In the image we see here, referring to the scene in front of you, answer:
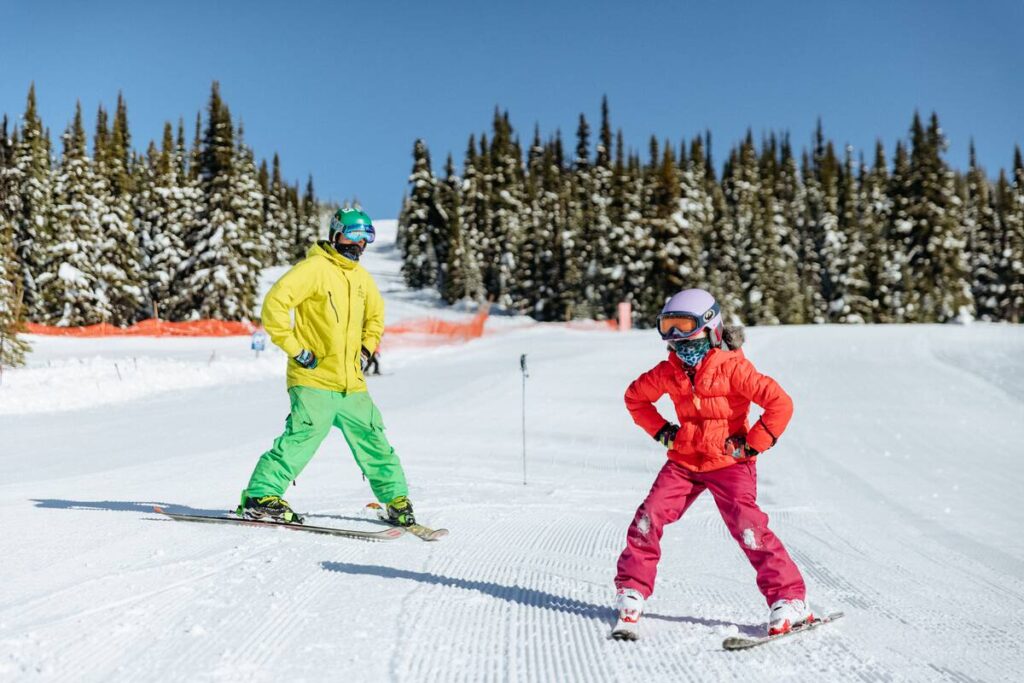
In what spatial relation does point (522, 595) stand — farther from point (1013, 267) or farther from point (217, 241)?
point (1013, 267)

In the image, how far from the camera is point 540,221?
219 feet

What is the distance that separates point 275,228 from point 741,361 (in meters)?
91.6

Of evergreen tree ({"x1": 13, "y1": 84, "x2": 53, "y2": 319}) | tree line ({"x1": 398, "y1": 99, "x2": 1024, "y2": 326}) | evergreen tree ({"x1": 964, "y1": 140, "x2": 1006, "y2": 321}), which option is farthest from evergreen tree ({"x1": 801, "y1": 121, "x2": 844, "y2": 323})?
evergreen tree ({"x1": 13, "y1": 84, "x2": 53, "y2": 319})

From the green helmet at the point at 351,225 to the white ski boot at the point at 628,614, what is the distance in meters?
2.71

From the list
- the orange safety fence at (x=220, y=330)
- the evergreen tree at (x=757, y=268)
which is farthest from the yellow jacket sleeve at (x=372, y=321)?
the evergreen tree at (x=757, y=268)

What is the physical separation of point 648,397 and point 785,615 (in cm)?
109

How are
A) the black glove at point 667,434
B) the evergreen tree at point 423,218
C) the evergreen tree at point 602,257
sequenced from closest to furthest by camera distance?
the black glove at point 667,434, the evergreen tree at point 602,257, the evergreen tree at point 423,218

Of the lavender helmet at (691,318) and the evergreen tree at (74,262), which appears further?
the evergreen tree at (74,262)

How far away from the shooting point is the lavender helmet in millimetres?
3582

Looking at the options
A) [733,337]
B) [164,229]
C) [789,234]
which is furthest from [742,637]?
[789,234]

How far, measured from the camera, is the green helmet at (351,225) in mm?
5117

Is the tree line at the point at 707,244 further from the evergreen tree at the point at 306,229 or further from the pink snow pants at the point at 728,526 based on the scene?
the pink snow pants at the point at 728,526

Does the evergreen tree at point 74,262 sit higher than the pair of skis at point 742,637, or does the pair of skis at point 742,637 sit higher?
the evergreen tree at point 74,262

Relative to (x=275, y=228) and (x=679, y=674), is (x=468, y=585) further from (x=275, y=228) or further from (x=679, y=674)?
(x=275, y=228)
